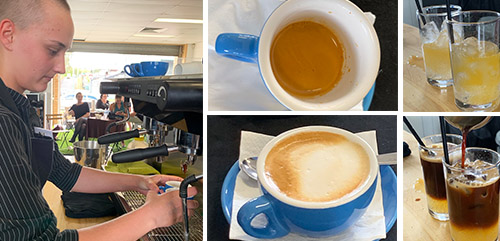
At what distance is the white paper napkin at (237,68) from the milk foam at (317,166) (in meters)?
0.06

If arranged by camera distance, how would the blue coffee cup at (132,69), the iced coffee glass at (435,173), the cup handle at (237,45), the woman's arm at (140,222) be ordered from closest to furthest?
the cup handle at (237,45)
the iced coffee glass at (435,173)
the woman's arm at (140,222)
the blue coffee cup at (132,69)

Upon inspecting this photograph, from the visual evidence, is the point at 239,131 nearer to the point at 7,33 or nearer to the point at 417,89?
the point at 417,89

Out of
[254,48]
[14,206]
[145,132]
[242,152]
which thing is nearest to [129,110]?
[145,132]

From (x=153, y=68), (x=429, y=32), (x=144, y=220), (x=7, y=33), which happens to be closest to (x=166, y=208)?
(x=144, y=220)

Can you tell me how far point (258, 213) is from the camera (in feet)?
1.32

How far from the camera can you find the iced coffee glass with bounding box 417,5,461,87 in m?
0.43

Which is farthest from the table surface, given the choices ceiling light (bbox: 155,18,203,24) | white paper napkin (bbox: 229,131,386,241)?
ceiling light (bbox: 155,18,203,24)

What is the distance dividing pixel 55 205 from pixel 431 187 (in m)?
0.63

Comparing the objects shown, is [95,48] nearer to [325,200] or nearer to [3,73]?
[3,73]

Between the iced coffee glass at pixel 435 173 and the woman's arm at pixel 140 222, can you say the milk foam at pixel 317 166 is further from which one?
the woman's arm at pixel 140 222

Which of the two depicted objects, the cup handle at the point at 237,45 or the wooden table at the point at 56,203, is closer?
the cup handle at the point at 237,45

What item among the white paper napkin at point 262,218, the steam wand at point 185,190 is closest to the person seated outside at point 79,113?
the steam wand at point 185,190

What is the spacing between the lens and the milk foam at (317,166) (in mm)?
420

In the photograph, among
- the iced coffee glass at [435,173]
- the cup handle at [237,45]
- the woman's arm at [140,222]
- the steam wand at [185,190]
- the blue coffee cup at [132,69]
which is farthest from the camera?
the blue coffee cup at [132,69]
